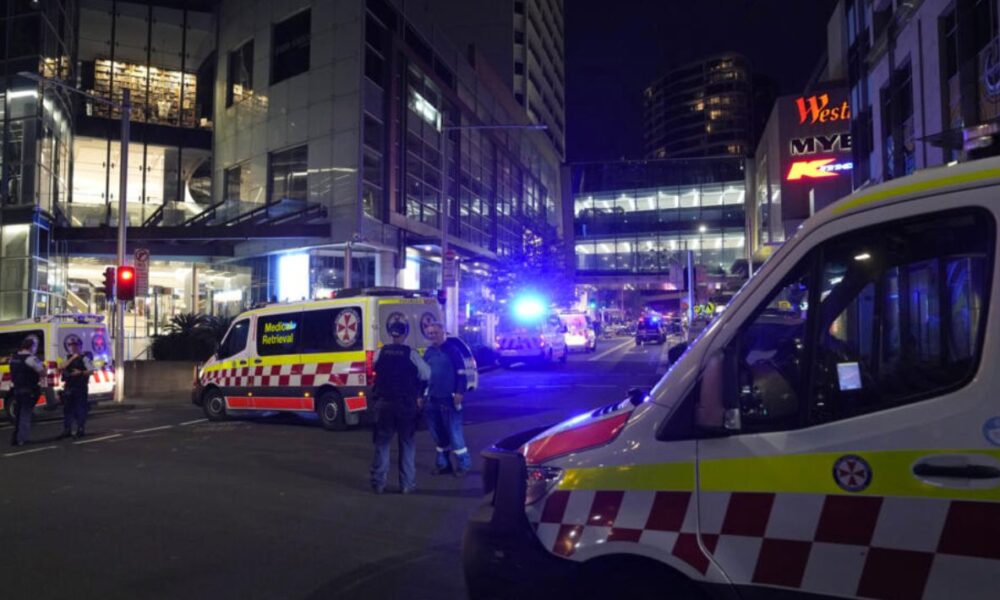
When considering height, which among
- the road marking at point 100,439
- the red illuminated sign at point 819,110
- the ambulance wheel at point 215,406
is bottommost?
the road marking at point 100,439

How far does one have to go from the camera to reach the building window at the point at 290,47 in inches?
1141

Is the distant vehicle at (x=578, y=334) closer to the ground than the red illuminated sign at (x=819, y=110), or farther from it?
closer to the ground

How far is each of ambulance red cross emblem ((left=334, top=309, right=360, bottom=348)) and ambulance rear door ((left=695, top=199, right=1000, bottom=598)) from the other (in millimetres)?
9771

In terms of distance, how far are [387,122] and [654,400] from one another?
90.4 feet

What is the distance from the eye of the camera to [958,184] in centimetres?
246

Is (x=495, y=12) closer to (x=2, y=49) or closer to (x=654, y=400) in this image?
(x=2, y=49)

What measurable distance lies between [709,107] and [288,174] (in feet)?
453

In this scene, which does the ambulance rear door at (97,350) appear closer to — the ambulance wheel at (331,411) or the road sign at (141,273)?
the road sign at (141,273)

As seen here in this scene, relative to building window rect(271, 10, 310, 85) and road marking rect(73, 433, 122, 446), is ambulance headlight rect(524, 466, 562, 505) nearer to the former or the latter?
road marking rect(73, 433, 122, 446)

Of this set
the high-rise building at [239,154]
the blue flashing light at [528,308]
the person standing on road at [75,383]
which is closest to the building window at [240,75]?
the high-rise building at [239,154]

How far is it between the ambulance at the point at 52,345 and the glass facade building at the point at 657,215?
50.9 meters

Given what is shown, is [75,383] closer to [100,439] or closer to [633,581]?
[100,439]

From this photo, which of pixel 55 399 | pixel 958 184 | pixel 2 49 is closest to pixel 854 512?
pixel 958 184

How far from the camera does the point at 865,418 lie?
249 cm
